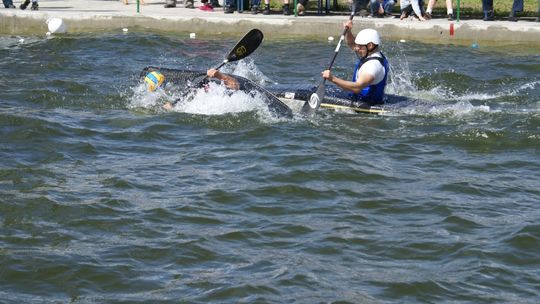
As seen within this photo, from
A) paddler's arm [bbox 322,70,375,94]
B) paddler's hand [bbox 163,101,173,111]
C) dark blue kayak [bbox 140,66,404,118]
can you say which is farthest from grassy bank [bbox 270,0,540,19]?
paddler's hand [bbox 163,101,173,111]

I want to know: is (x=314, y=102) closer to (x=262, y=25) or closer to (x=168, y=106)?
(x=168, y=106)

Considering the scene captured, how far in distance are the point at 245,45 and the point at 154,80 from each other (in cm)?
128

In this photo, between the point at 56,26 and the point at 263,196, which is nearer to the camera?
the point at 263,196

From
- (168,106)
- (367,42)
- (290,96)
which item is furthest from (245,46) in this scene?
(367,42)

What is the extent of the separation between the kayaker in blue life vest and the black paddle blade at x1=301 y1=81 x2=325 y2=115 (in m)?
0.24

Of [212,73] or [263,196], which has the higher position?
[212,73]

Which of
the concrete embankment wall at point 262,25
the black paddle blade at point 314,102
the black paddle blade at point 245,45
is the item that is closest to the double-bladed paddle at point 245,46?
the black paddle blade at point 245,45

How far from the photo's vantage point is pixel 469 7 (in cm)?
2150

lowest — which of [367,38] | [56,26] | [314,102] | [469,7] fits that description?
[314,102]

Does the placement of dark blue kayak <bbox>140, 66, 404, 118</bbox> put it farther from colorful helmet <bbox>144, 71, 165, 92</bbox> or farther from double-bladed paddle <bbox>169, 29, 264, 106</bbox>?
double-bladed paddle <bbox>169, 29, 264, 106</bbox>

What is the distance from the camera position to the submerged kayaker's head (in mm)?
12258

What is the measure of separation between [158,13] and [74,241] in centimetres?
1315

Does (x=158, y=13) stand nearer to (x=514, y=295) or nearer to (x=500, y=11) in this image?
(x=500, y=11)

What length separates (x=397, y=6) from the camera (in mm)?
21812
